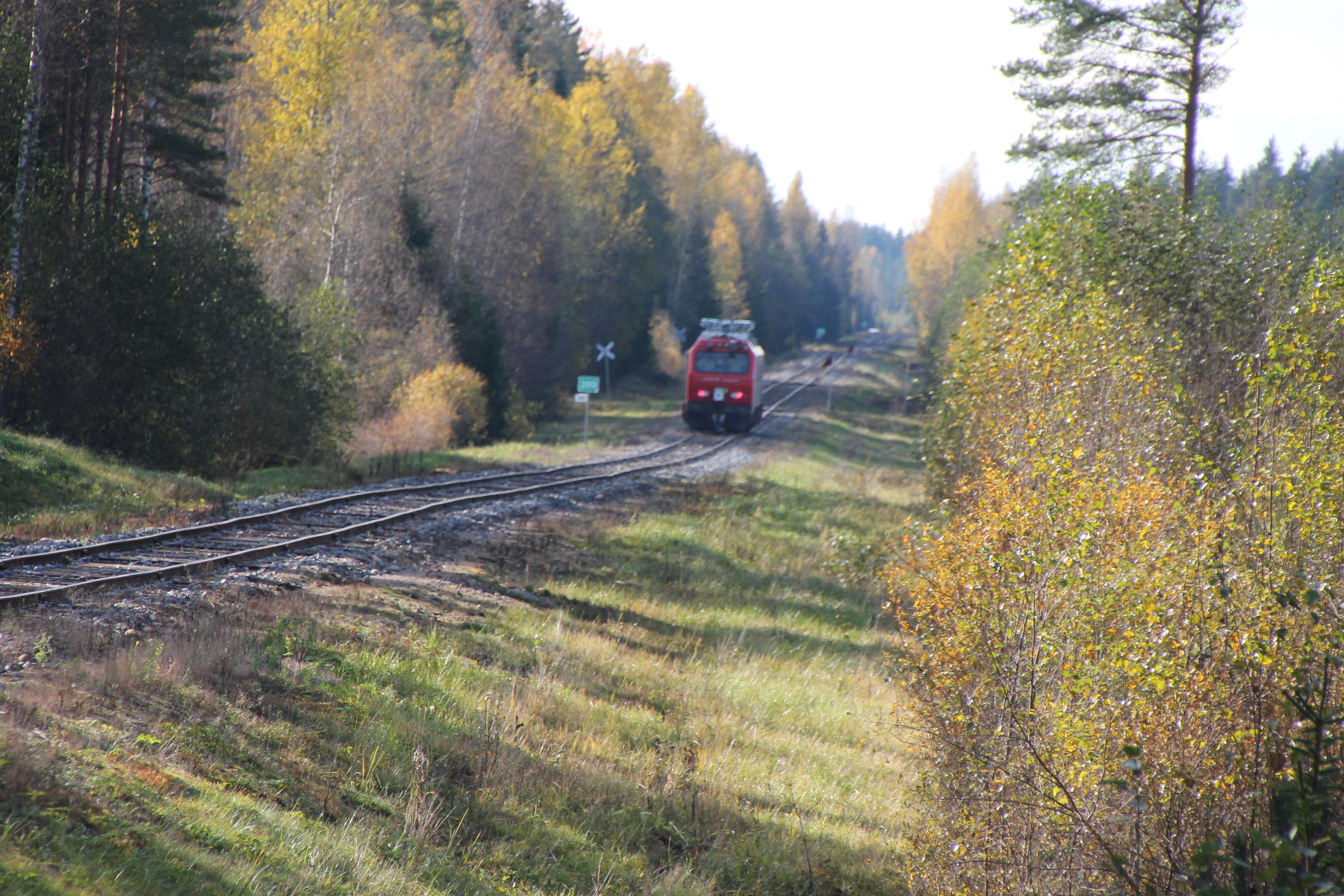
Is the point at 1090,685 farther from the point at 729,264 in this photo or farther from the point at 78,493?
the point at 729,264

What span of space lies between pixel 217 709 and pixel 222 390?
14.7 metres

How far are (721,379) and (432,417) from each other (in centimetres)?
1056

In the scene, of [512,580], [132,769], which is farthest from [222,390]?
[132,769]

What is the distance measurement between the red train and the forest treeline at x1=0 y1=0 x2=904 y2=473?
6.98m

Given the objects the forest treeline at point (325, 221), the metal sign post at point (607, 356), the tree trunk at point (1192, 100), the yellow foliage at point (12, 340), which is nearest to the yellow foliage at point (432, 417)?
the forest treeline at point (325, 221)

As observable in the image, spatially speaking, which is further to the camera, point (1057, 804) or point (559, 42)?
point (559, 42)

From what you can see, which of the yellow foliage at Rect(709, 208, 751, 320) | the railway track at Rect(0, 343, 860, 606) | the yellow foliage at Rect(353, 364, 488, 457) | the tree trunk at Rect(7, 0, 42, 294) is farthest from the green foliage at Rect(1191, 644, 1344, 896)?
the yellow foliage at Rect(709, 208, 751, 320)

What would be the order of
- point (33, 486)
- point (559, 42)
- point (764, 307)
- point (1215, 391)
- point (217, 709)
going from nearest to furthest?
point (217, 709) < point (1215, 391) < point (33, 486) < point (559, 42) < point (764, 307)

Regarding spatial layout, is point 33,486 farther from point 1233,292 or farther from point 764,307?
point 764,307

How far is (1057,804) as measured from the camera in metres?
4.80

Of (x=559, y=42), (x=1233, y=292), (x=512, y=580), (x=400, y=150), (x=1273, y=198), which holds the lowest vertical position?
(x=512, y=580)

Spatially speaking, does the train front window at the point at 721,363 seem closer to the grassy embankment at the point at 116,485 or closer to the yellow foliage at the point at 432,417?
the yellow foliage at the point at 432,417

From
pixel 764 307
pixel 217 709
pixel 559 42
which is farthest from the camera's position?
pixel 764 307

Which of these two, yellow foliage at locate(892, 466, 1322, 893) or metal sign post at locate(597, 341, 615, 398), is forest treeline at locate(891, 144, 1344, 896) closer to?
yellow foliage at locate(892, 466, 1322, 893)
